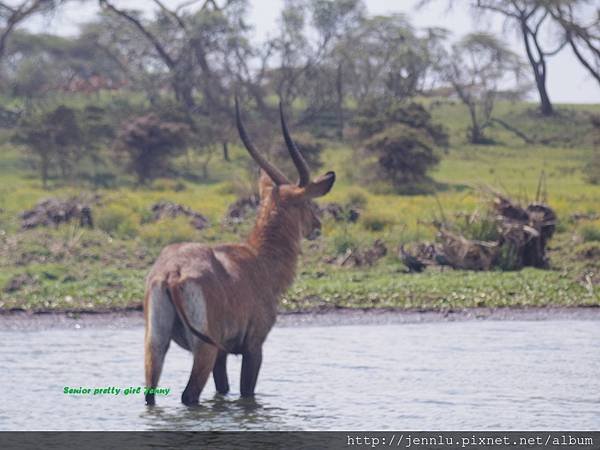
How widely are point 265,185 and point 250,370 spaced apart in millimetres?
1147

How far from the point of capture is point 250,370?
7.44 meters

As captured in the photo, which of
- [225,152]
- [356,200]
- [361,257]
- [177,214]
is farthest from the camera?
[225,152]

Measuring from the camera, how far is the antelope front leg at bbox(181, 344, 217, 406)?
6816 millimetres

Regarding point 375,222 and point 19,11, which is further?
point 19,11

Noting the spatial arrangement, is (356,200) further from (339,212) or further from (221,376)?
(221,376)

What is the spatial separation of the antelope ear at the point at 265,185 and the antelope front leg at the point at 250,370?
0.97 metres

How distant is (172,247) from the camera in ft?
23.5

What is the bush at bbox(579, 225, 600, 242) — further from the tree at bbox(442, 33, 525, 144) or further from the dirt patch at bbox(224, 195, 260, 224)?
the tree at bbox(442, 33, 525, 144)

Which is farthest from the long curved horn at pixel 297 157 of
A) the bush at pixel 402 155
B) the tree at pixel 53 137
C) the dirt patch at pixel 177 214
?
the tree at pixel 53 137

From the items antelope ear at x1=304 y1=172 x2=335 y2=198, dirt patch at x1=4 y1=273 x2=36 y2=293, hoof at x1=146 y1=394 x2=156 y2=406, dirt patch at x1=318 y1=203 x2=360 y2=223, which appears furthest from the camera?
dirt patch at x1=318 y1=203 x2=360 y2=223

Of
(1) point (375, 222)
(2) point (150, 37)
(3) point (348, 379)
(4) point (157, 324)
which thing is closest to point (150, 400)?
(4) point (157, 324)

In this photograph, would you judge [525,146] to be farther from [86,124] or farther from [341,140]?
[86,124]

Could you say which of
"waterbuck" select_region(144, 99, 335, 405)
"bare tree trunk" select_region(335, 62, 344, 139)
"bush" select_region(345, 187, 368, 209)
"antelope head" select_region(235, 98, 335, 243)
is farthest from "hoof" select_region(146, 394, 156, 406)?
"bare tree trunk" select_region(335, 62, 344, 139)

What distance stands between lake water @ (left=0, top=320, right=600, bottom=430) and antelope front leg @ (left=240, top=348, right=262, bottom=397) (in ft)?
0.46
